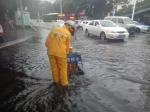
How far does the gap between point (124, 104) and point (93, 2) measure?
3524 cm

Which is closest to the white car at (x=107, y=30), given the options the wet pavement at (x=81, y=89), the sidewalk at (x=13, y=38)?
the sidewalk at (x=13, y=38)

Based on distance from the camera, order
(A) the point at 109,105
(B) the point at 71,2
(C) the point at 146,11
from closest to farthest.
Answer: (A) the point at 109,105
(C) the point at 146,11
(B) the point at 71,2

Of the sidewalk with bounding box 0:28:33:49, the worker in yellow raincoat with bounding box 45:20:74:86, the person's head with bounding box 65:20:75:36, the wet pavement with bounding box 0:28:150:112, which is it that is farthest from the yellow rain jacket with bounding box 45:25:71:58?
the sidewalk with bounding box 0:28:33:49

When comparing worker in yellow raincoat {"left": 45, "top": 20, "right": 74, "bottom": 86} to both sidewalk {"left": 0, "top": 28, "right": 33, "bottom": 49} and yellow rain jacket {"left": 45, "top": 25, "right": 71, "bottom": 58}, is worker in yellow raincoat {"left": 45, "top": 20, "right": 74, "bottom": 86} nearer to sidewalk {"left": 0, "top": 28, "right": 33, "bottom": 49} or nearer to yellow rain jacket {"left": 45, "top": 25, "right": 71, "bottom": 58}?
yellow rain jacket {"left": 45, "top": 25, "right": 71, "bottom": 58}

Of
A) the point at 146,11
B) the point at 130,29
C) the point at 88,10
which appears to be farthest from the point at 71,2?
the point at 130,29

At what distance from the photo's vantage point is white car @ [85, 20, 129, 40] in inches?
532

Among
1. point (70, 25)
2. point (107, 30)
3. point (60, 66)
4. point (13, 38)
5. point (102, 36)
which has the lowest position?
point (13, 38)

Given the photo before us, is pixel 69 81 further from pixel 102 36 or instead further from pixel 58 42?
pixel 102 36

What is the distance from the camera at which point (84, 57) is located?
Result: 8336 mm

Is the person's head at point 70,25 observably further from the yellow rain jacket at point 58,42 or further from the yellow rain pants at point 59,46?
the yellow rain jacket at point 58,42

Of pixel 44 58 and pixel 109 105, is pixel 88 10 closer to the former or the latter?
pixel 44 58

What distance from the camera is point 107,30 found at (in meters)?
13.7

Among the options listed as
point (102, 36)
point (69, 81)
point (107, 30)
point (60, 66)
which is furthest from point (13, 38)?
point (60, 66)

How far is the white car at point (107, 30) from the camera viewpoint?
1351 cm
